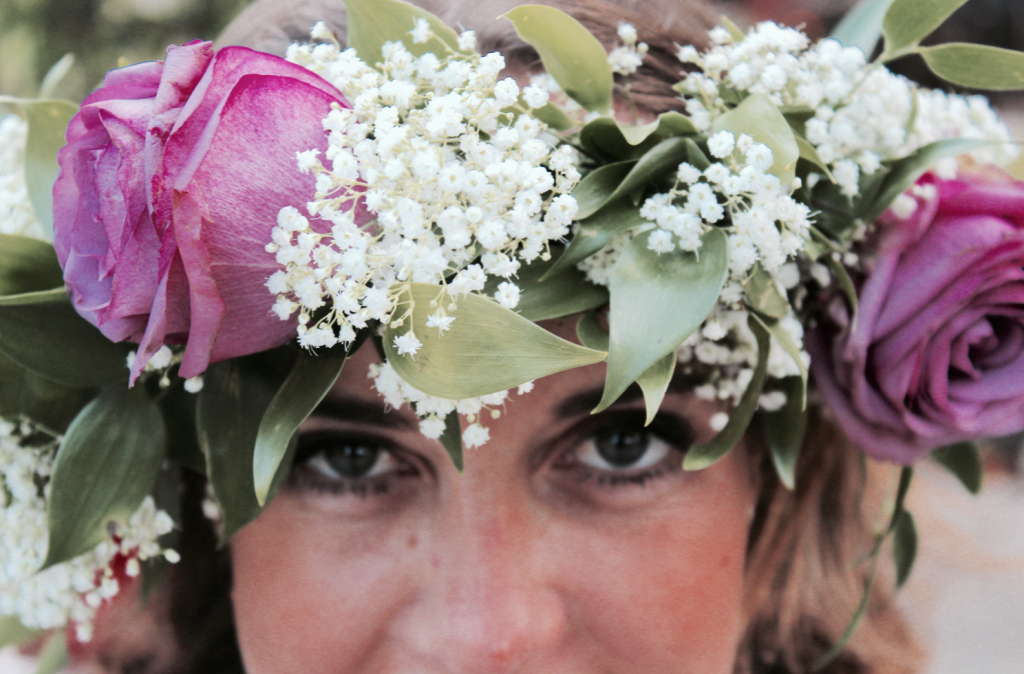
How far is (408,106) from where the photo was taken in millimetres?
504

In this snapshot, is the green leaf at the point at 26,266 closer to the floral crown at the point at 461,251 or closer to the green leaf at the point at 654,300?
the floral crown at the point at 461,251

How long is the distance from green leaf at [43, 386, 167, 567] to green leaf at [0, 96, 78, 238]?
Answer: 0.18m

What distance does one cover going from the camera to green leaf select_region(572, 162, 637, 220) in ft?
1.79

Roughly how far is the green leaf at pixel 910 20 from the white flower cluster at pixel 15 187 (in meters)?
0.70

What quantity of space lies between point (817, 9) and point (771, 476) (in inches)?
83.0

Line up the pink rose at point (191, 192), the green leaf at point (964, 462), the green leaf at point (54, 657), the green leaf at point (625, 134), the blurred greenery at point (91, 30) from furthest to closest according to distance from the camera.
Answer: the blurred greenery at point (91, 30) → the green leaf at point (54, 657) → the green leaf at point (964, 462) → the green leaf at point (625, 134) → the pink rose at point (191, 192)

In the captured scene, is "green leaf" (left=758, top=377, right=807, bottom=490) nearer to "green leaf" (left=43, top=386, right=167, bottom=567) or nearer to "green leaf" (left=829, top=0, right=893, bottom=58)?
"green leaf" (left=829, top=0, right=893, bottom=58)

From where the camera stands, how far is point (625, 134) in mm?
555

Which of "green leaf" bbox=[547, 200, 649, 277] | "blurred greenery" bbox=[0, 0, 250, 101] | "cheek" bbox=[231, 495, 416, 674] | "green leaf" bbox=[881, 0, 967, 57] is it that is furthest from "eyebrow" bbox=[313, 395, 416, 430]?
"blurred greenery" bbox=[0, 0, 250, 101]

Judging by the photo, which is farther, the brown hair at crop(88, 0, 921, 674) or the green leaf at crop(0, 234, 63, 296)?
the brown hair at crop(88, 0, 921, 674)

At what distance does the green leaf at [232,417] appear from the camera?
624 mm

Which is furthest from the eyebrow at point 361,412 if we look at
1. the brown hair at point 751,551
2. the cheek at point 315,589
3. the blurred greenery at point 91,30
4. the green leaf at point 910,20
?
the blurred greenery at point 91,30

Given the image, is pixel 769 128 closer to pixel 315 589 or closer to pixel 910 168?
A: pixel 910 168

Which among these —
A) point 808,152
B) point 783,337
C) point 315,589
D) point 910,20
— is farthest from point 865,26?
point 315,589
